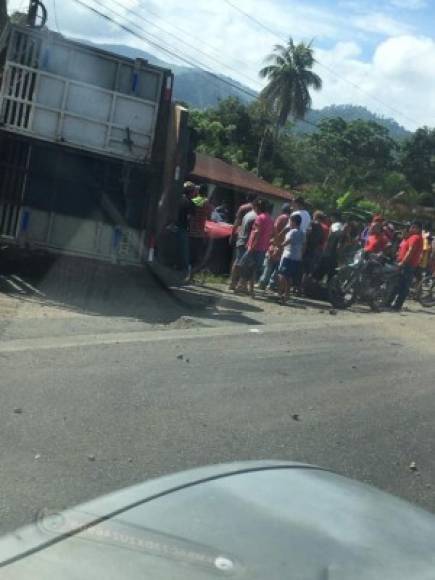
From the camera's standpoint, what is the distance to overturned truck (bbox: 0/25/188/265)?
10.7 m

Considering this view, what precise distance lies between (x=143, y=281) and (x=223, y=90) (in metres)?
42.2

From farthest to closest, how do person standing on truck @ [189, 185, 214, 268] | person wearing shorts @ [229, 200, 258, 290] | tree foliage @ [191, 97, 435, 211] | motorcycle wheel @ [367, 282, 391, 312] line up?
tree foliage @ [191, 97, 435, 211], motorcycle wheel @ [367, 282, 391, 312], person standing on truck @ [189, 185, 214, 268], person wearing shorts @ [229, 200, 258, 290]

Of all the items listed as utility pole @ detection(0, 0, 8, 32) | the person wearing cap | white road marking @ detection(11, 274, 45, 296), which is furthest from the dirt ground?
utility pole @ detection(0, 0, 8, 32)

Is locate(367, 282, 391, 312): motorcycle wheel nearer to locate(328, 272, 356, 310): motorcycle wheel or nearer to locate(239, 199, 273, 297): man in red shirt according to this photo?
locate(328, 272, 356, 310): motorcycle wheel

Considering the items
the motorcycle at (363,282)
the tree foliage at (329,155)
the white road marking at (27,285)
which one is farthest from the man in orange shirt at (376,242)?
the tree foliage at (329,155)

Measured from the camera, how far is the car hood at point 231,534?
177 centimetres

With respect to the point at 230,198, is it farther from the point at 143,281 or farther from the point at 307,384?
the point at 307,384

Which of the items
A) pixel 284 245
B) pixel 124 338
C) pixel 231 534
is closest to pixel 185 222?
pixel 284 245

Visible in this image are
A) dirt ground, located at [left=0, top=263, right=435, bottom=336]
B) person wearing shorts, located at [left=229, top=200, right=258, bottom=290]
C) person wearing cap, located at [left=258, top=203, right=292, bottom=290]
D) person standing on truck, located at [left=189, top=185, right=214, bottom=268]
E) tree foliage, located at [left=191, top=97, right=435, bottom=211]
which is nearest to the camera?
dirt ground, located at [left=0, top=263, right=435, bottom=336]

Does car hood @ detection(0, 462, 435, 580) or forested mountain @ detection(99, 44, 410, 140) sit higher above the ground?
forested mountain @ detection(99, 44, 410, 140)

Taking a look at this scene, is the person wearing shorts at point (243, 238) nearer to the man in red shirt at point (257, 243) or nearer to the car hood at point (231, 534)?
the man in red shirt at point (257, 243)

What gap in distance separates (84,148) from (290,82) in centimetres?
4766

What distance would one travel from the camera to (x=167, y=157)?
11391 millimetres

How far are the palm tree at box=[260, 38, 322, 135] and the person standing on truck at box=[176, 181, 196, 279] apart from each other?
4431 centimetres
